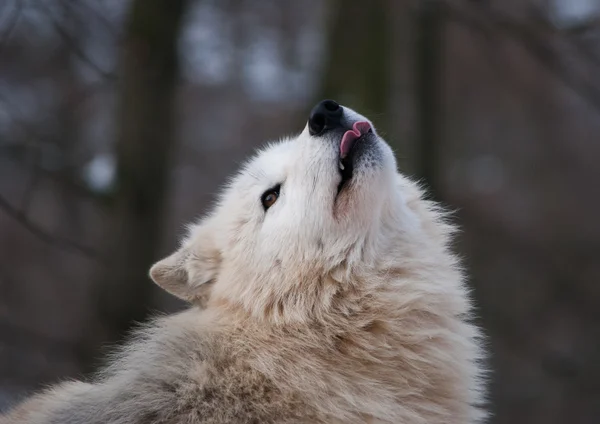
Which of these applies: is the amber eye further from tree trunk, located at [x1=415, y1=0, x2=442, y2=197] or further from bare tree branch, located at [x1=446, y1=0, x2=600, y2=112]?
bare tree branch, located at [x1=446, y1=0, x2=600, y2=112]

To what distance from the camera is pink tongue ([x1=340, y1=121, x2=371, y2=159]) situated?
3.76 meters

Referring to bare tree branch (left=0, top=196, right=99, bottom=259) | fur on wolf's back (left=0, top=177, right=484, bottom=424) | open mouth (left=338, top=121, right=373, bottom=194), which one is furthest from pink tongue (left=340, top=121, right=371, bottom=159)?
bare tree branch (left=0, top=196, right=99, bottom=259)

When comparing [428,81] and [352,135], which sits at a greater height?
[428,81]

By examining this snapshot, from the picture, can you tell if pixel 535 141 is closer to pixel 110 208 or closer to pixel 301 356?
pixel 110 208

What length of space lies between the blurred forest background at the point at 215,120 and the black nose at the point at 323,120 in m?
1.21

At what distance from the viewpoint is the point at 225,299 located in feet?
12.7

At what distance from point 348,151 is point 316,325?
0.83 meters

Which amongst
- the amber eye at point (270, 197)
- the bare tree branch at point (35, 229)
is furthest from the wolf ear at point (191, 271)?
the bare tree branch at point (35, 229)

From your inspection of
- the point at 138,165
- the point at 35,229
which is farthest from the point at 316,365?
the point at 138,165

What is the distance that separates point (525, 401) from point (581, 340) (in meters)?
1.57

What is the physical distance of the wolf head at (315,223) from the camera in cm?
366

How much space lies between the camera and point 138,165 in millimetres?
7055

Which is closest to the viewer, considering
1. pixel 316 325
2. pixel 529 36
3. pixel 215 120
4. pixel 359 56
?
pixel 316 325

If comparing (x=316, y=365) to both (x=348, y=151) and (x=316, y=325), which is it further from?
(x=348, y=151)
